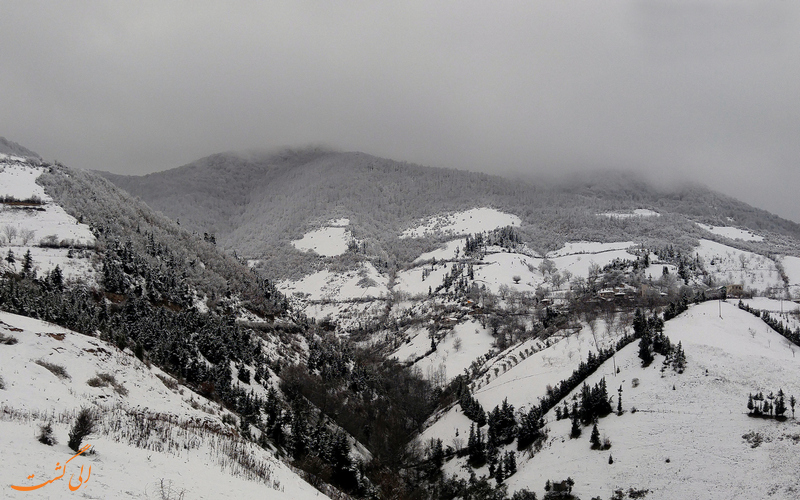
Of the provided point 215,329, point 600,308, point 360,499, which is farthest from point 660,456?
point 600,308

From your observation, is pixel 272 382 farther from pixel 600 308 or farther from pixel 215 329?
pixel 600 308

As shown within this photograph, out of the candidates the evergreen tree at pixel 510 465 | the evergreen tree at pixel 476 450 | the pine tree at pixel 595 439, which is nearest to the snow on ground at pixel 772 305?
the pine tree at pixel 595 439

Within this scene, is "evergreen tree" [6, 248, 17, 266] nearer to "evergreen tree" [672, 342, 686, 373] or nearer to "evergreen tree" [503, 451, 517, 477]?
"evergreen tree" [503, 451, 517, 477]

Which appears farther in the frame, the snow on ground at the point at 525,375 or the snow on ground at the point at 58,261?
the snow on ground at the point at 525,375

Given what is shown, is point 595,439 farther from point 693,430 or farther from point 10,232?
point 10,232

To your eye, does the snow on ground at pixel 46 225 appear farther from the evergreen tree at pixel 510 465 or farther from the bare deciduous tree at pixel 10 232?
the evergreen tree at pixel 510 465

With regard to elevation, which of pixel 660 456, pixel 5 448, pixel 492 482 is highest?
pixel 5 448
